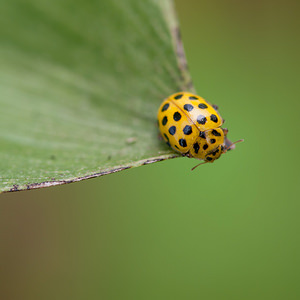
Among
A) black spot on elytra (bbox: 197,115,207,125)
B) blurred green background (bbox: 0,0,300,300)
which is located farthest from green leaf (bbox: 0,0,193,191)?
blurred green background (bbox: 0,0,300,300)

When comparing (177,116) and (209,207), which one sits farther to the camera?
(209,207)

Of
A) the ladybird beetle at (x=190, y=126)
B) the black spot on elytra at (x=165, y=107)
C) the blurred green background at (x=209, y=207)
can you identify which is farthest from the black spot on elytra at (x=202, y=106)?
the blurred green background at (x=209, y=207)

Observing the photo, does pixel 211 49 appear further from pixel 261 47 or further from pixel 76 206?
pixel 76 206

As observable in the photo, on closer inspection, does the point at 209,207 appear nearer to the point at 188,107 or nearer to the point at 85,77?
the point at 188,107

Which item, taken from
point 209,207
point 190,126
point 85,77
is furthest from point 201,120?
point 209,207

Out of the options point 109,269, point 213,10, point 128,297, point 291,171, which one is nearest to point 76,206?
point 109,269

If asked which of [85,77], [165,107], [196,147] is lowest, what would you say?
[196,147]

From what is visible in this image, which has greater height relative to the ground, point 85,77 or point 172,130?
point 85,77
